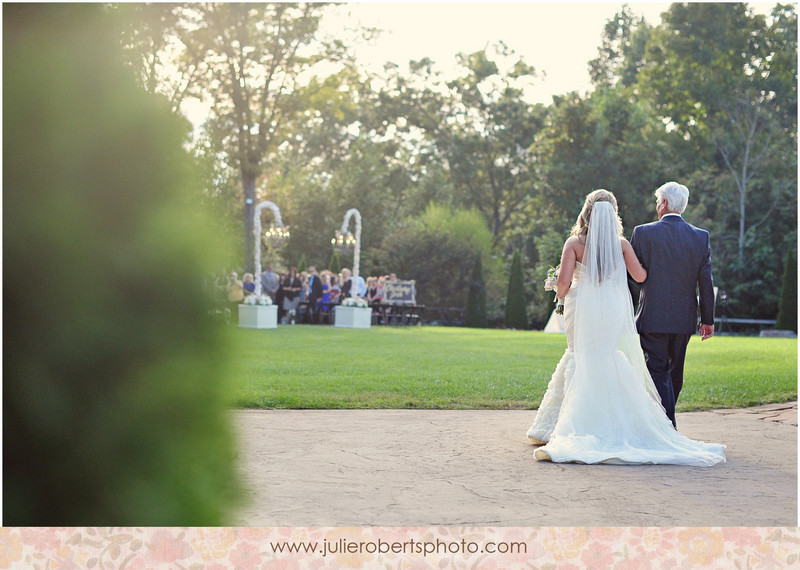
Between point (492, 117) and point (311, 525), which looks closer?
point (311, 525)

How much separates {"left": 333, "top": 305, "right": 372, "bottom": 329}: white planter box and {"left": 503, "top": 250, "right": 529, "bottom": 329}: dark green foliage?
9269mm

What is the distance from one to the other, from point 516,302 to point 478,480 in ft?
86.7

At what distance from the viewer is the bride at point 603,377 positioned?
5539 mm

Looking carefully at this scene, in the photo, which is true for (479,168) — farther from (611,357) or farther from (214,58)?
(611,357)

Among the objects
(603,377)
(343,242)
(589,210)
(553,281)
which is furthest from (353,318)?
(603,377)

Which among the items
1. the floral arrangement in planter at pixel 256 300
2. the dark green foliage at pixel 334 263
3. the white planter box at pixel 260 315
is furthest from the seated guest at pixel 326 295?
the dark green foliage at pixel 334 263

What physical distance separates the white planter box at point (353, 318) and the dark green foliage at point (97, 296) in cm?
2060

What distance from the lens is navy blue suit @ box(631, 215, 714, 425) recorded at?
6.20 meters

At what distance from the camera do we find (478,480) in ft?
15.5

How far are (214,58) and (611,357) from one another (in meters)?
25.2

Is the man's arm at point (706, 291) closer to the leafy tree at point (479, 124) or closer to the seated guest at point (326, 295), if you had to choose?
the seated guest at point (326, 295)

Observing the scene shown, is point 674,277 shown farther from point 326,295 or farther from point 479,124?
point 479,124

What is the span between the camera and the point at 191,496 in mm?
1955

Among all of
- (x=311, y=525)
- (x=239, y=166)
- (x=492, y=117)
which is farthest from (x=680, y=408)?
(x=492, y=117)
